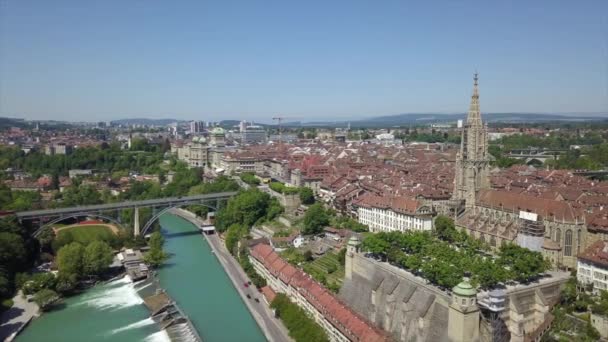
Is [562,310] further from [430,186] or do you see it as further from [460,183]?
[430,186]

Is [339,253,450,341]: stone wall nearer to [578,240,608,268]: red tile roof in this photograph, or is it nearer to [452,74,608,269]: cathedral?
[578,240,608,268]: red tile roof

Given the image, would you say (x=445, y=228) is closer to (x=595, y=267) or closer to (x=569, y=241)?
(x=569, y=241)

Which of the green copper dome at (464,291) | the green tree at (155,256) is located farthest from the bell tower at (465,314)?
the green tree at (155,256)

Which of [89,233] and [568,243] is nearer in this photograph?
[568,243]

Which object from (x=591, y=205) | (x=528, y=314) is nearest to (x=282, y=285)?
(x=528, y=314)

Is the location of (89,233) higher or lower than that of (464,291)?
lower

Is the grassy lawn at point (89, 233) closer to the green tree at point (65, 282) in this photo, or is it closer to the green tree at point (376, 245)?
the green tree at point (65, 282)

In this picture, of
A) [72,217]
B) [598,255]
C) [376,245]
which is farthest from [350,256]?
[72,217]
